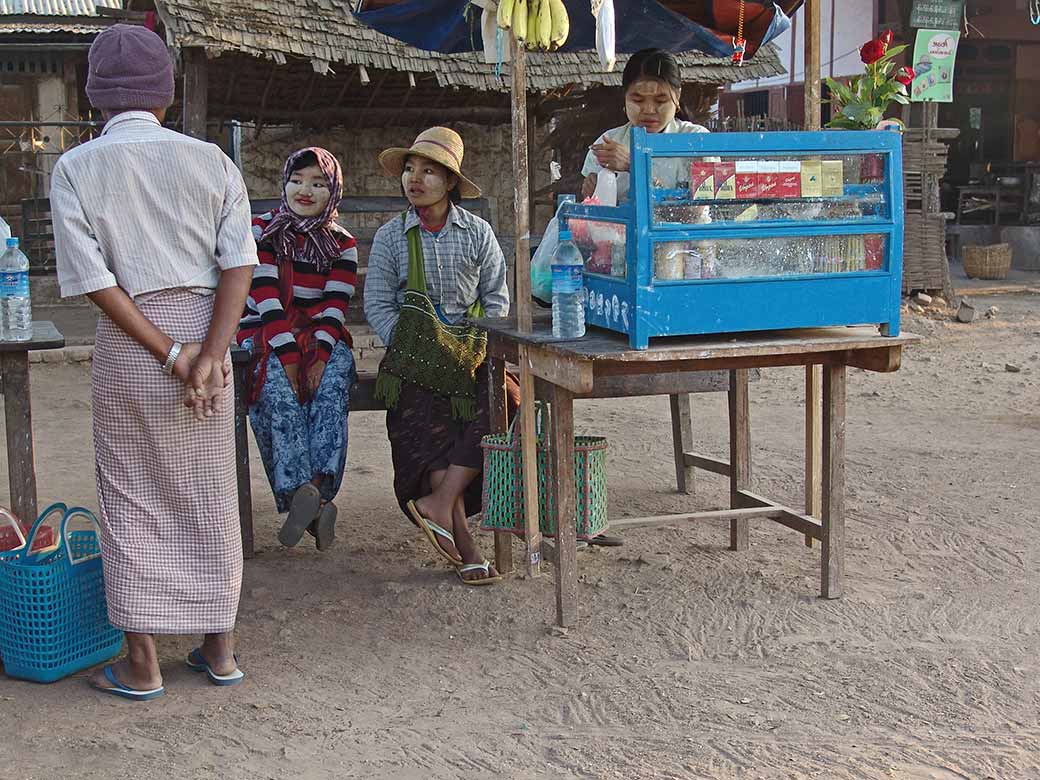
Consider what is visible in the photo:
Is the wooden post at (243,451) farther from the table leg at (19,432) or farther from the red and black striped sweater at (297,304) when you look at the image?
the table leg at (19,432)

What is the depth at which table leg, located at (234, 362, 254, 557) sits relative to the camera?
4734mm

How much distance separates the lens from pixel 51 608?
3562mm

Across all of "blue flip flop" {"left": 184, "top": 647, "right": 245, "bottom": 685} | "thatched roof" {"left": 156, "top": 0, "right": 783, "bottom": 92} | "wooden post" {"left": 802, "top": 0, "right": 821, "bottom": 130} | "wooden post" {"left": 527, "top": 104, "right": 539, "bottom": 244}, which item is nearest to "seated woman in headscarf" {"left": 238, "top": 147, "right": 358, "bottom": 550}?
"blue flip flop" {"left": 184, "top": 647, "right": 245, "bottom": 685}

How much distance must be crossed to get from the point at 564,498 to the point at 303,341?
135 cm

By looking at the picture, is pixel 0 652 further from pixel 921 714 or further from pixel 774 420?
pixel 774 420

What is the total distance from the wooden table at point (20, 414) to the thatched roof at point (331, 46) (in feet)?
15.9

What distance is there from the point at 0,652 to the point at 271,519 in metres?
1.88

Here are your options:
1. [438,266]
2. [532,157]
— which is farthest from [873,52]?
[532,157]

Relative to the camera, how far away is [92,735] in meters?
3.28

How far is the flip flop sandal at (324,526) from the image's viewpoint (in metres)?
4.60

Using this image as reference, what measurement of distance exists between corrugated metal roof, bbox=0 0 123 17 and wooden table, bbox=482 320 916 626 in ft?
37.6

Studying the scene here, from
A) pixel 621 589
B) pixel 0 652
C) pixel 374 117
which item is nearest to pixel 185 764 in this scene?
pixel 0 652

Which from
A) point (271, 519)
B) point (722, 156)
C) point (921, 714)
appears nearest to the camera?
point (921, 714)

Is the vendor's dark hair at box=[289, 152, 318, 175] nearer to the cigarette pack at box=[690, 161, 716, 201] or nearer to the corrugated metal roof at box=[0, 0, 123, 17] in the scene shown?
the cigarette pack at box=[690, 161, 716, 201]
